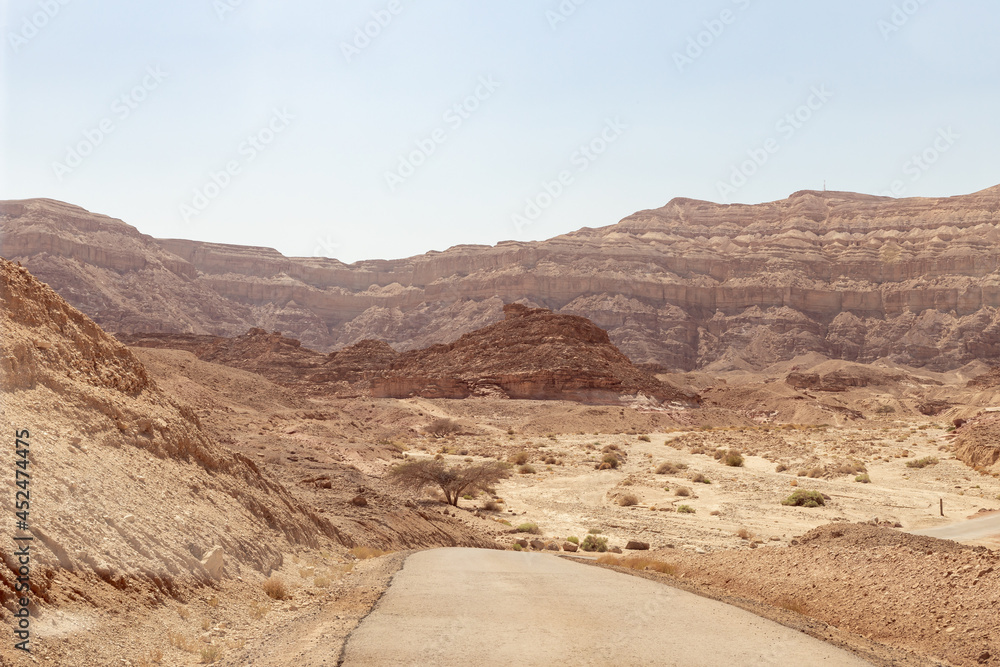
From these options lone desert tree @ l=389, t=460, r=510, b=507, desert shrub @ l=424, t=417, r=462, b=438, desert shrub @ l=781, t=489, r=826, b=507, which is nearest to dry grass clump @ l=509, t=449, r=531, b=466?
lone desert tree @ l=389, t=460, r=510, b=507

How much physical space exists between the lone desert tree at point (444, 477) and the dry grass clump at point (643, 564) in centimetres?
987

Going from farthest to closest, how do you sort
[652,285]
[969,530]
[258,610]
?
[652,285] → [969,530] → [258,610]

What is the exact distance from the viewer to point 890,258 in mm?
155375

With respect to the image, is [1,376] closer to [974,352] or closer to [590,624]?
[590,624]

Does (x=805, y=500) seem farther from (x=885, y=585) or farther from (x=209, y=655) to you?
(x=209, y=655)

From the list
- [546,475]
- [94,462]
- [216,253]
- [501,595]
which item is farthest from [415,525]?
[216,253]

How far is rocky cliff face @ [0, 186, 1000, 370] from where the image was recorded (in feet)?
447

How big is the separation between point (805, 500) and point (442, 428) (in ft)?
114

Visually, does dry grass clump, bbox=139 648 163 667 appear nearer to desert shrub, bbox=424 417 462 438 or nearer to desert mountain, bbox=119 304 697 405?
desert shrub, bbox=424 417 462 438

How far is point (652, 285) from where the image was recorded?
15025 cm

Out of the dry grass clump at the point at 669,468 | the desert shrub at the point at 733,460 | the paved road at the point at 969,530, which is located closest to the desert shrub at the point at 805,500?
the paved road at the point at 969,530

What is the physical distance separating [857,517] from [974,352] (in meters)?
126

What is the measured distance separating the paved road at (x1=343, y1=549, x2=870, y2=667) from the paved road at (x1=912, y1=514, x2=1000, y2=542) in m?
11.1

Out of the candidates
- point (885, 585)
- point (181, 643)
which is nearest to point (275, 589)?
point (181, 643)
